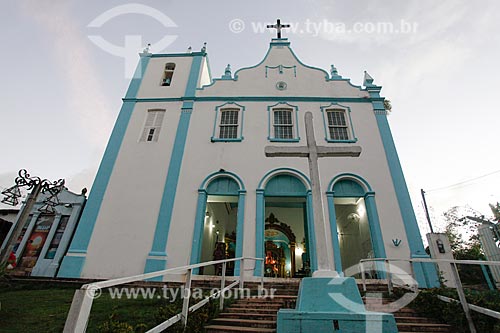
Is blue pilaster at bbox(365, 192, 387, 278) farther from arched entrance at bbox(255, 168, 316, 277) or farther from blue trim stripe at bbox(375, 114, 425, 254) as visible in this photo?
arched entrance at bbox(255, 168, 316, 277)

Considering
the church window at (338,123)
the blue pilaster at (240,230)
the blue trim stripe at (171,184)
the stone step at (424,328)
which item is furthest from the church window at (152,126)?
the stone step at (424,328)

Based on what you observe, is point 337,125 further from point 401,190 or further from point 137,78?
point 137,78

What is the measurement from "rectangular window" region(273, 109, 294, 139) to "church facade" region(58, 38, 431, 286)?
5 centimetres

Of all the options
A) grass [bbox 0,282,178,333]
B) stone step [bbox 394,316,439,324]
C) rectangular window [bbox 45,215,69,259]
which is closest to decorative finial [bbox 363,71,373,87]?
stone step [bbox 394,316,439,324]

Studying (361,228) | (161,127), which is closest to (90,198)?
(161,127)

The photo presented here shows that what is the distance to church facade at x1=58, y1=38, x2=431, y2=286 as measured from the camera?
933 cm

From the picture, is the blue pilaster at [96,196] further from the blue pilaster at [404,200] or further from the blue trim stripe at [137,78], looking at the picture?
the blue pilaster at [404,200]

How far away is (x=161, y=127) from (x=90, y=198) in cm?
430

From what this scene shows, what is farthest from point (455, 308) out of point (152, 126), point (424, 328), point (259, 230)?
point (152, 126)

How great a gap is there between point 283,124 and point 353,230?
6280 millimetres

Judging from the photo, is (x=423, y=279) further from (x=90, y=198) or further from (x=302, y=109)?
(x=90, y=198)

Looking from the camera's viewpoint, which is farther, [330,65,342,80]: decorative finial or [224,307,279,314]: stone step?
[330,65,342,80]: decorative finial

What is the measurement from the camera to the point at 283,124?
1208cm

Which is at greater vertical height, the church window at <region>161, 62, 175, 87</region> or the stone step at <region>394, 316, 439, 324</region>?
the church window at <region>161, 62, 175, 87</region>
